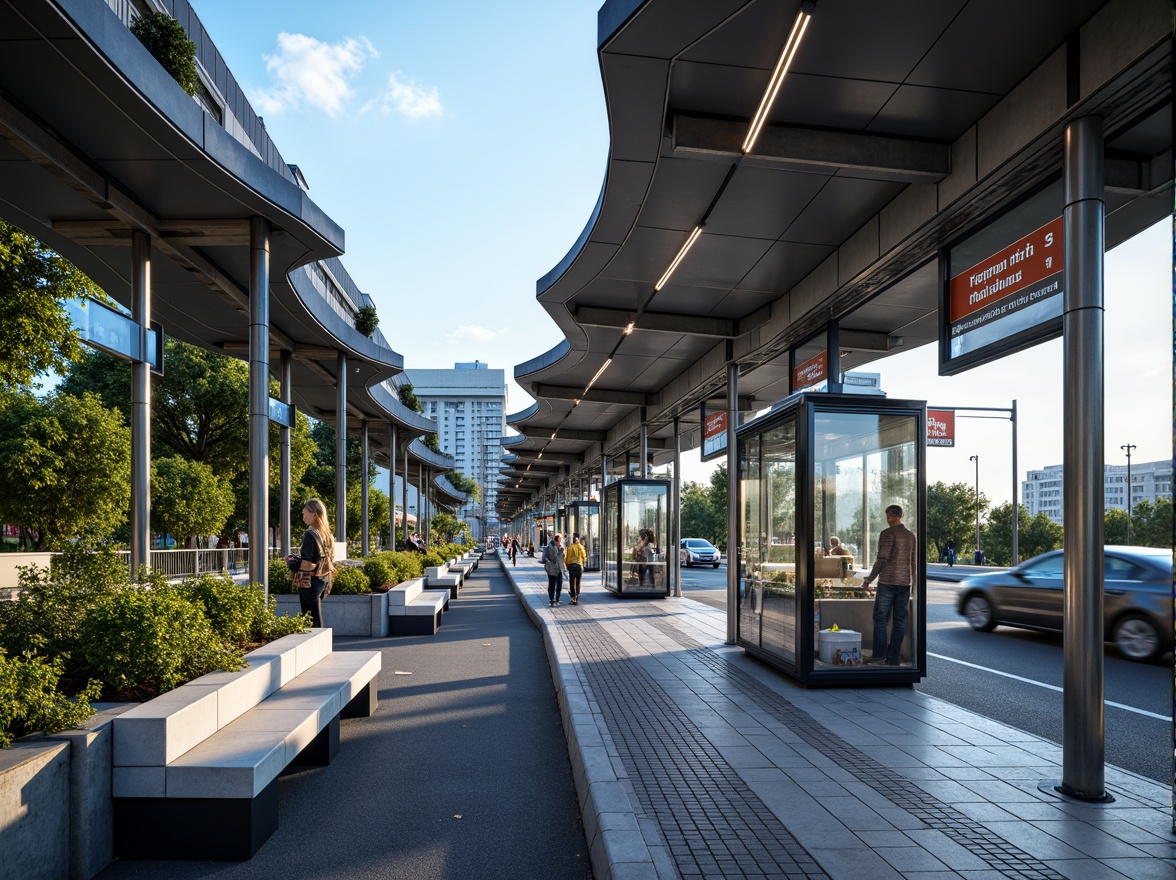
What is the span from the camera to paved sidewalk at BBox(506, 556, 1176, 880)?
4.38 m

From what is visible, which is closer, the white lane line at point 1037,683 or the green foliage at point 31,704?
the green foliage at point 31,704

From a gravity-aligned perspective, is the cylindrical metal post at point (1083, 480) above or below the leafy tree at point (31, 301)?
below

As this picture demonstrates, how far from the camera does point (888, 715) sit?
799 centimetres

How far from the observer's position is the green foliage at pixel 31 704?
4250 millimetres

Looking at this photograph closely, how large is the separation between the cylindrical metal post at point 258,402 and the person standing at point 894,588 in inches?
317

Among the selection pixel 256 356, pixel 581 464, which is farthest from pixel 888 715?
pixel 581 464

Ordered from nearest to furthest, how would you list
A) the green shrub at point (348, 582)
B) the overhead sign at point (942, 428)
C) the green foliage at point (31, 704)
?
the green foliage at point (31, 704) → the green shrub at point (348, 582) → the overhead sign at point (942, 428)

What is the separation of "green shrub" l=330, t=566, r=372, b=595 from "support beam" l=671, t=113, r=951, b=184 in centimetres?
994

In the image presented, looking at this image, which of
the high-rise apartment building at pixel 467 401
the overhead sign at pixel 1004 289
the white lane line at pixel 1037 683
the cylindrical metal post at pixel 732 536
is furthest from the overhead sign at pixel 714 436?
the high-rise apartment building at pixel 467 401

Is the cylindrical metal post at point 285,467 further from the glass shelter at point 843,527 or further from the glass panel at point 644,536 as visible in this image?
the glass shelter at point 843,527

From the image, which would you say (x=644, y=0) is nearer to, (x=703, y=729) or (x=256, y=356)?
(x=703, y=729)

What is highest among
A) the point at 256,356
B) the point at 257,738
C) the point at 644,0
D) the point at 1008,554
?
the point at 644,0

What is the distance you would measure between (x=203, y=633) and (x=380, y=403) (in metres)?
22.1

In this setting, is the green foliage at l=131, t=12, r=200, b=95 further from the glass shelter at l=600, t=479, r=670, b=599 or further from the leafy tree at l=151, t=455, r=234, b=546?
the leafy tree at l=151, t=455, r=234, b=546
